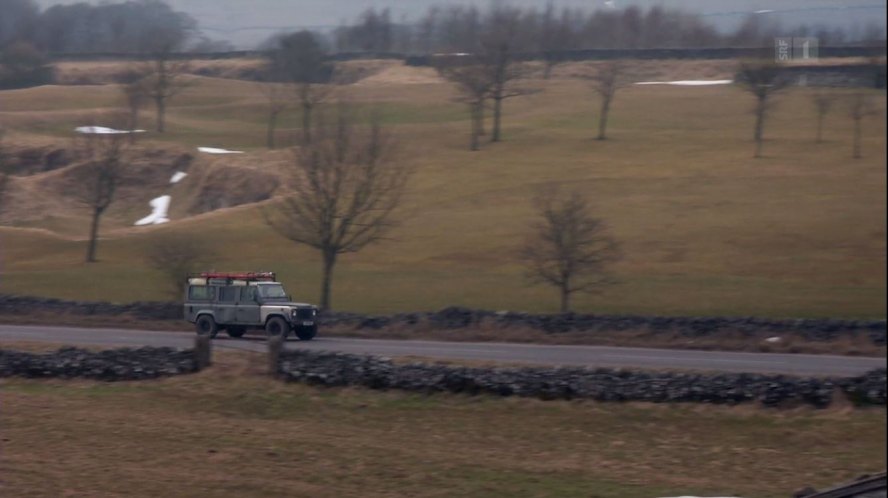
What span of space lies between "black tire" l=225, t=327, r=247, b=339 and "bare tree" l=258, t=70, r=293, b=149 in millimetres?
9650

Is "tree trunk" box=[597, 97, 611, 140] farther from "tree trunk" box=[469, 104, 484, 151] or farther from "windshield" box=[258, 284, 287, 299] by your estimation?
"windshield" box=[258, 284, 287, 299]

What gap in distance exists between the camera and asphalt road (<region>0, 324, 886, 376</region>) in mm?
13844

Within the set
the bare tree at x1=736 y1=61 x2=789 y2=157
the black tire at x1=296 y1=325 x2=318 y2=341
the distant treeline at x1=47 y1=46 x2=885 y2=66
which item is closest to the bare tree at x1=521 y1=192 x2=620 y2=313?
the distant treeline at x1=47 y1=46 x2=885 y2=66

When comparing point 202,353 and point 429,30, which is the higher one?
point 429,30

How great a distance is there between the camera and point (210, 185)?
59.4 ft

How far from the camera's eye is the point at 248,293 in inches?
472

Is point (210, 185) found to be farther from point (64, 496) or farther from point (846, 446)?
point (846, 446)

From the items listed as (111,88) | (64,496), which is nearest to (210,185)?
(111,88)

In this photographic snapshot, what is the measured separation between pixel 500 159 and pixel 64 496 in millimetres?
28957

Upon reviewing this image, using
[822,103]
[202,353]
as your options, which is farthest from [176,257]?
[822,103]

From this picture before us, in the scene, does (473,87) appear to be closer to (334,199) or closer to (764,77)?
(334,199)

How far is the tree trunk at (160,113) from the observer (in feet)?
75.1

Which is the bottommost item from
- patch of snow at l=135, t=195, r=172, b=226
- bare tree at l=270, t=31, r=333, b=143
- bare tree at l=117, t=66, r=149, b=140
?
patch of snow at l=135, t=195, r=172, b=226

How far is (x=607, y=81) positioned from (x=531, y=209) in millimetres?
4925
